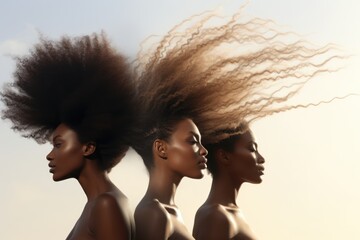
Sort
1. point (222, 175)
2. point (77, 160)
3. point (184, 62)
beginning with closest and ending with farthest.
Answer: point (77, 160)
point (184, 62)
point (222, 175)

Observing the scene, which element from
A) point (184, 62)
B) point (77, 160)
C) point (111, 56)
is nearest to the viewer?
point (77, 160)

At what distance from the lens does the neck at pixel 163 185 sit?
7.34 m

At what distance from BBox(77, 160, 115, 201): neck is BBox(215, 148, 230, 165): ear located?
1.95 meters

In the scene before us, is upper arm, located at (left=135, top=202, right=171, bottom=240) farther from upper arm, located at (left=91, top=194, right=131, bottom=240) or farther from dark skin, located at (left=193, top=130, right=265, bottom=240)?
dark skin, located at (left=193, top=130, right=265, bottom=240)

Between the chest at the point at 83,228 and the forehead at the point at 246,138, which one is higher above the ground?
the chest at the point at 83,228

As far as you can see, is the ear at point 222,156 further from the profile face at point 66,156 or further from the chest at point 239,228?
the profile face at point 66,156

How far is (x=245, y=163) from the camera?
8.59 meters

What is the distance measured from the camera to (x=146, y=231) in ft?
22.7

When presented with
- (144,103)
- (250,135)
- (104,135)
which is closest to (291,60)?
(250,135)

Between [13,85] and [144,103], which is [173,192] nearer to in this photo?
[144,103]

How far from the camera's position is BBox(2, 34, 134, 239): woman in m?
6.55

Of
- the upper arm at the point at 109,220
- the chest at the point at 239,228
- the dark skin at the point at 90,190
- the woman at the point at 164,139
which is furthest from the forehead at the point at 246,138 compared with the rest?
the upper arm at the point at 109,220

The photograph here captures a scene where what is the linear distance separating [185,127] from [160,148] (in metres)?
0.29

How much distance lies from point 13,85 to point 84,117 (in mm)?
863
